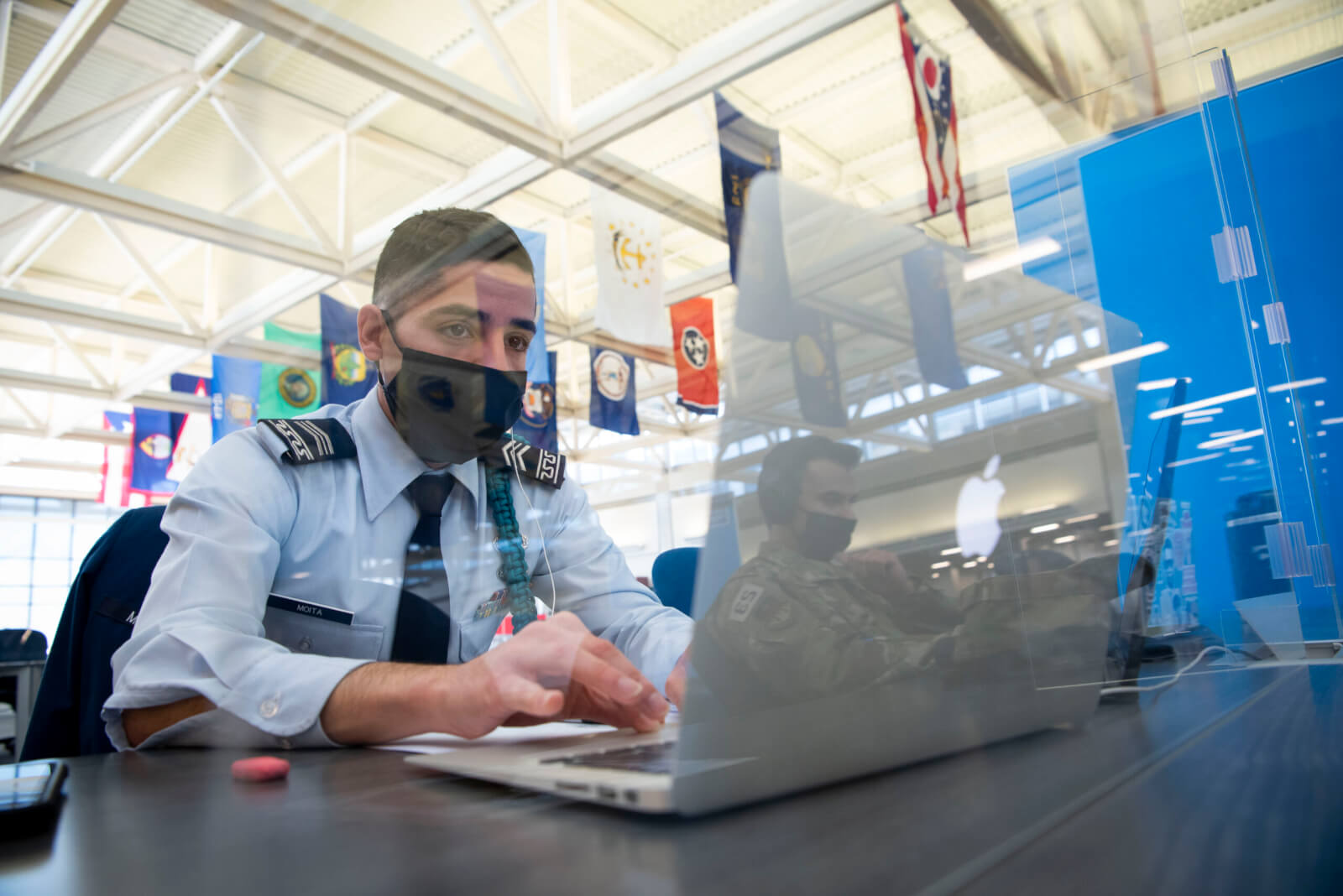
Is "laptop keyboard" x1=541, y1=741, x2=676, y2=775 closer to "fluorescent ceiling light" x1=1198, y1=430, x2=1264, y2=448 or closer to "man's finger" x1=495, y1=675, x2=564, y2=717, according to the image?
"man's finger" x1=495, y1=675, x2=564, y2=717

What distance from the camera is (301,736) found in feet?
2.31

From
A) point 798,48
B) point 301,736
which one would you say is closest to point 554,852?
point 301,736

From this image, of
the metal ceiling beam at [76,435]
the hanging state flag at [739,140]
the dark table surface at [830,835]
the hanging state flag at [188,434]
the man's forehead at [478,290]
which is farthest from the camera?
the metal ceiling beam at [76,435]

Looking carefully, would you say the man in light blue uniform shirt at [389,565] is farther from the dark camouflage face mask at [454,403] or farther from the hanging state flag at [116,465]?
the hanging state flag at [116,465]

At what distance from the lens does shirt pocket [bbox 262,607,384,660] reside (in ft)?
3.20

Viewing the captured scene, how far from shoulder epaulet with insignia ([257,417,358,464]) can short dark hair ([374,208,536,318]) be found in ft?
0.61

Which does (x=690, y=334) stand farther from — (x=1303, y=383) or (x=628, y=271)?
(x=1303, y=383)

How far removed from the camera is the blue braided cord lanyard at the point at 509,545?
1.01 meters

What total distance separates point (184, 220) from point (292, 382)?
50cm

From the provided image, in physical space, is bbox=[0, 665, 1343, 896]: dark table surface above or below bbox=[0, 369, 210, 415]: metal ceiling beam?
below

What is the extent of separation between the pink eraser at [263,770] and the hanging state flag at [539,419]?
1.78ft

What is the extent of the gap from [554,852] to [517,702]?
343mm

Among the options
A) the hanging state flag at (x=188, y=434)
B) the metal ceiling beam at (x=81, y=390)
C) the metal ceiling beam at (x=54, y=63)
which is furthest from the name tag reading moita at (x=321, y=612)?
the hanging state flag at (x=188, y=434)

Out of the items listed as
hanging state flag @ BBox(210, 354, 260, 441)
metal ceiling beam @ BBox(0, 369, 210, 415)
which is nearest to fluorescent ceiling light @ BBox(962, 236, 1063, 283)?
hanging state flag @ BBox(210, 354, 260, 441)
